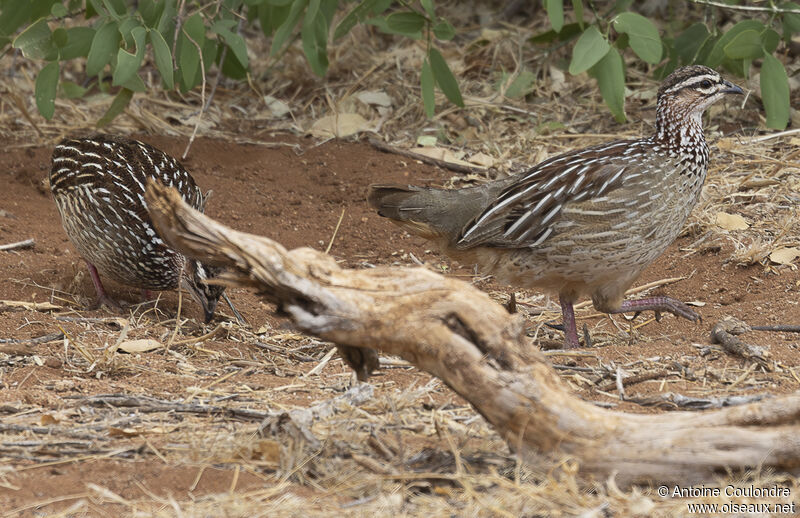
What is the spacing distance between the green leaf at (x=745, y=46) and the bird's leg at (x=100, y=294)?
4.50m

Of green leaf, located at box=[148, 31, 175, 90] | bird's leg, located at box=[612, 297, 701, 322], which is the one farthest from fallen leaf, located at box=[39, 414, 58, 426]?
bird's leg, located at box=[612, 297, 701, 322]

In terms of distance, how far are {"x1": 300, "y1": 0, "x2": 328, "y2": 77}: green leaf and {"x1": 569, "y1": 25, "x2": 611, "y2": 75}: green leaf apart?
1.74 metres

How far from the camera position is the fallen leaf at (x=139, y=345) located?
17.1 ft

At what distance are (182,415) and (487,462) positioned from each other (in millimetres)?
1335

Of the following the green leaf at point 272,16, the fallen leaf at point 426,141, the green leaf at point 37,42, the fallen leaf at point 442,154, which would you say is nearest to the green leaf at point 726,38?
the fallen leaf at point 442,154

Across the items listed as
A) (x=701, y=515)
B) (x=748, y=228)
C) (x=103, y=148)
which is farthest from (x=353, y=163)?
(x=701, y=515)

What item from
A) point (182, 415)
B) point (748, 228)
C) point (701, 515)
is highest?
point (701, 515)

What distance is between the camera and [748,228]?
700 centimetres

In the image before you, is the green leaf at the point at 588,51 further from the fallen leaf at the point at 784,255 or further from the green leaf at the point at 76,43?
the green leaf at the point at 76,43

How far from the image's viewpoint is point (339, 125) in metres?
8.98

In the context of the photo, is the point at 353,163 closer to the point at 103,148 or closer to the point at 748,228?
the point at 103,148

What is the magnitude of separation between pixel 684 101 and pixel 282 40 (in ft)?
9.14

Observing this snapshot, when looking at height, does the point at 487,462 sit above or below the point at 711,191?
above

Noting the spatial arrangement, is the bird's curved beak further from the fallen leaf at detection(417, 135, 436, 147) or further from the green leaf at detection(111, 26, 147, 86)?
the green leaf at detection(111, 26, 147, 86)
